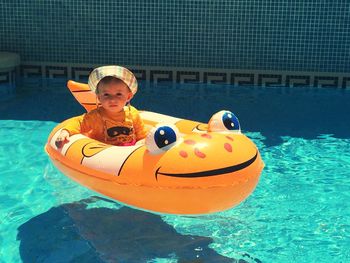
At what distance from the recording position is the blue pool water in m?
3.29

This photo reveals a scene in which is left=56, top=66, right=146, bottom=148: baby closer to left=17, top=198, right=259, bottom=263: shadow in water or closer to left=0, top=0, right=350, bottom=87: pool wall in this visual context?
left=17, top=198, right=259, bottom=263: shadow in water

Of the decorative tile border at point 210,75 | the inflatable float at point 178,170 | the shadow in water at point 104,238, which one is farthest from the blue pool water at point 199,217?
the decorative tile border at point 210,75

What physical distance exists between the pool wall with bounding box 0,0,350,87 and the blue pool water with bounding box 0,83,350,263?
2.15 metres

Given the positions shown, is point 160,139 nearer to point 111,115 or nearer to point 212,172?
point 212,172

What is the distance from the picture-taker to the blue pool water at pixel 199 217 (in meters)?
3.29

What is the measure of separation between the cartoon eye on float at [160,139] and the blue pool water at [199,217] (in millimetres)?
692

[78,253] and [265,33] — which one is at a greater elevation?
[265,33]

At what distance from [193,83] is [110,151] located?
5028 mm

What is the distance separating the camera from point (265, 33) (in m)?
7.90

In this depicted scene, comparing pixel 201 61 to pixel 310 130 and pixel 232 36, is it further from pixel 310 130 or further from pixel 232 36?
pixel 310 130

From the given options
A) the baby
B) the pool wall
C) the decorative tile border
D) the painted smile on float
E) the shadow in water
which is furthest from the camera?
the decorative tile border

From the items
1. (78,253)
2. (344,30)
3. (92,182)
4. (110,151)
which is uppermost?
(344,30)

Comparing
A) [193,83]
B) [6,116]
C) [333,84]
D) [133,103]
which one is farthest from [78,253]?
[333,84]

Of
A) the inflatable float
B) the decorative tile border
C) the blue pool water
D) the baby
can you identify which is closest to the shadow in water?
the blue pool water
